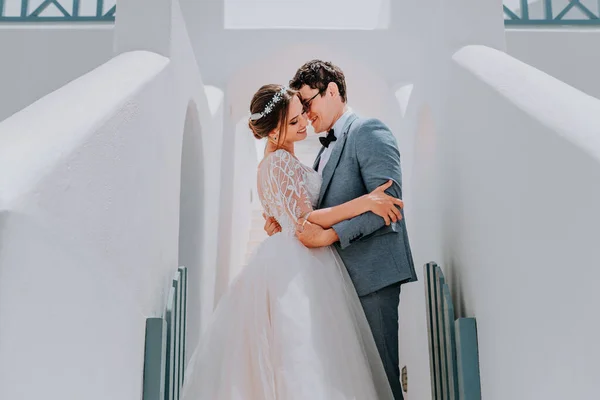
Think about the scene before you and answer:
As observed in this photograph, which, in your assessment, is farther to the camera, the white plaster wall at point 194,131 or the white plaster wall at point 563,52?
the white plaster wall at point 563,52

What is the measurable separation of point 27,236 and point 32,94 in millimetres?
2970

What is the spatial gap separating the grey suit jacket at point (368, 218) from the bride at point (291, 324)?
0.05m

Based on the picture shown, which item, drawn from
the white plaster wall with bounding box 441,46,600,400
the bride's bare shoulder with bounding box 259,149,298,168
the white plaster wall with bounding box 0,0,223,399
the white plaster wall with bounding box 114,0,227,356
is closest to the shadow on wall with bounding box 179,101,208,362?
the white plaster wall with bounding box 114,0,227,356

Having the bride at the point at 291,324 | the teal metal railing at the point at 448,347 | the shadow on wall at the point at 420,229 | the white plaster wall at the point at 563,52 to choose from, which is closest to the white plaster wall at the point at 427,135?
the shadow on wall at the point at 420,229

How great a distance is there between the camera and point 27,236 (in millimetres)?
1174

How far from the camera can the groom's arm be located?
2.58 metres

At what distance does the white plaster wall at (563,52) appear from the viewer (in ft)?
12.1

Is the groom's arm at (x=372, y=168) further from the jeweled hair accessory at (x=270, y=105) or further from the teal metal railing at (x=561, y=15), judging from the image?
the teal metal railing at (x=561, y=15)

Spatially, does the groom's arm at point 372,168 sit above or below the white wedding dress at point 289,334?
above

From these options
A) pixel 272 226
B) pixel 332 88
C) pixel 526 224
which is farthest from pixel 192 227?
pixel 526 224

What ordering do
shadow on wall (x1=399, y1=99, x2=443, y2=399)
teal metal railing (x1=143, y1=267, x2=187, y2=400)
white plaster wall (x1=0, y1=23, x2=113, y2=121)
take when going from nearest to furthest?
teal metal railing (x1=143, y1=267, x2=187, y2=400), shadow on wall (x1=399, y1=99, x2=443, y2=399), white plaster wall (x1=0, y1=23, x2=113, y2=121)

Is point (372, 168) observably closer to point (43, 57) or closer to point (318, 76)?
point (318, 76)

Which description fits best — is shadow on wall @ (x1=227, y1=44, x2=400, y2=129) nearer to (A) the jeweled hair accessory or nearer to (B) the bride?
(A) the jeweled hair accessory

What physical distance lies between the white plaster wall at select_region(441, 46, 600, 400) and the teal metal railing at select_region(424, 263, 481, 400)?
0.16 ft
